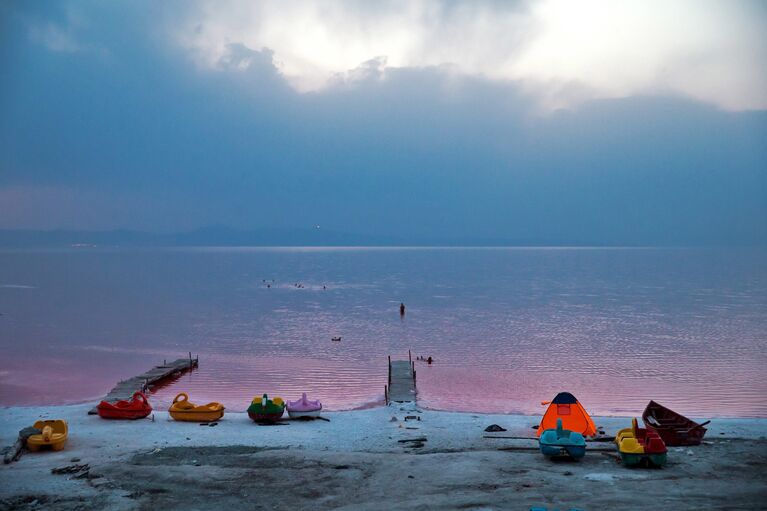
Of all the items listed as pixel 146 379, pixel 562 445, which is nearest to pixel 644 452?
pixel 562 445

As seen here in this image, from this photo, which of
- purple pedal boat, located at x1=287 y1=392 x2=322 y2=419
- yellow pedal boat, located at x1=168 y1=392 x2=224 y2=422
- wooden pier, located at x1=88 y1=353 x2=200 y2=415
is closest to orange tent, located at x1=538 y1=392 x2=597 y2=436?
purple pedal boat, located at x1=287 y1=392 x2=322 y2=419

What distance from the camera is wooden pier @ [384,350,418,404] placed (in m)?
26.4

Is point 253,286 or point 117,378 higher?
point 253,286

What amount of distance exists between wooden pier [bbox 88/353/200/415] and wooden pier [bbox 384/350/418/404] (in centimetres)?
1147

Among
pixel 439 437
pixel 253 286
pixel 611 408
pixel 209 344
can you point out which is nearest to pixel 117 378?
pixel 209 344

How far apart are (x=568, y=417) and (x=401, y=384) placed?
10.8 metres

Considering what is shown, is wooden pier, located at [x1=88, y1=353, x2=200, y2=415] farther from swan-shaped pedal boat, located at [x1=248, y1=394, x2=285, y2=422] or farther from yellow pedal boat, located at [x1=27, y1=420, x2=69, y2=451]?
swan-shaped pedal boat, located at [x1=248, y1=394, x2=285, y2=422]

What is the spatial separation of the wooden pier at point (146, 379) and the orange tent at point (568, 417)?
1674 cm

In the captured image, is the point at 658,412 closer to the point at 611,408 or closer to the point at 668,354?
the point at 611,408

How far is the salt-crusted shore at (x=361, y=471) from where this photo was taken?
12992 millimetres

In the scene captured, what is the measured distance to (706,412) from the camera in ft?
87.0

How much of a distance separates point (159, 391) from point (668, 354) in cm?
3205

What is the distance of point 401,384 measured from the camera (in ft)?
95.8

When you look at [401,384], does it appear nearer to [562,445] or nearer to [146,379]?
[146,379]
